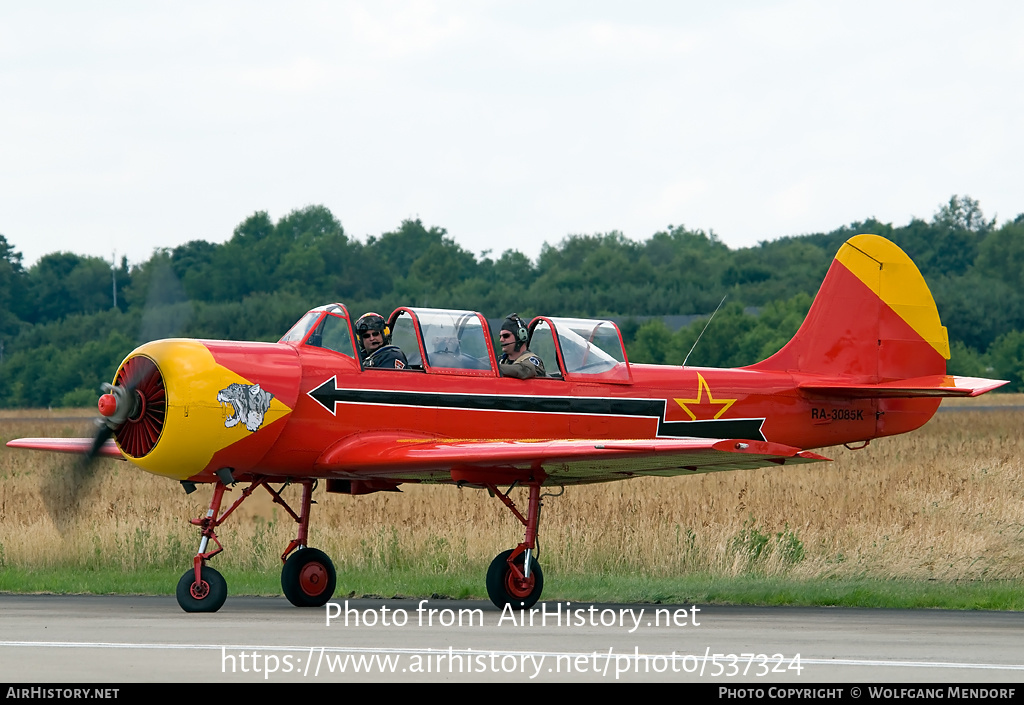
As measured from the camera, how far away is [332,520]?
17953mm

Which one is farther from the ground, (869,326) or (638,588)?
(869,326)

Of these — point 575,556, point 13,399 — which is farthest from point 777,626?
point 13,399

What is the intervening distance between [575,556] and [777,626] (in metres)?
5.09

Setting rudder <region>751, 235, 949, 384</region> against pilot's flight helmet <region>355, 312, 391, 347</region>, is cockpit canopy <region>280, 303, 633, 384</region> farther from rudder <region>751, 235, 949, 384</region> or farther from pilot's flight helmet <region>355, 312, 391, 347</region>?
rudder <region>751, 235, 949, 384</region>

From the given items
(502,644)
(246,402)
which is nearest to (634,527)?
(246,402)

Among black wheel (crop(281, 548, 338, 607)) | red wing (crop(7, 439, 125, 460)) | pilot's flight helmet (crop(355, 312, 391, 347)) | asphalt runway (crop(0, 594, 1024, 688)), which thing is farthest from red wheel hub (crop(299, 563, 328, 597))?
pilot's flight helmet (crop(355, 312, 391, 347))

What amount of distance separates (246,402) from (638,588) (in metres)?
4.43

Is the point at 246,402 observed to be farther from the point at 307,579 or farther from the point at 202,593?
the point at 307,579

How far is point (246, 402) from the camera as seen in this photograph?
38.6ft

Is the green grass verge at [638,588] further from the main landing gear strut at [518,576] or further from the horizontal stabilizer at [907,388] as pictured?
the horizontal stabilizer at [907,388]

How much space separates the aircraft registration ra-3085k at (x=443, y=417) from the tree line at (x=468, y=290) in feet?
84.3

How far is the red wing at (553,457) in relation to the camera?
1062 cm

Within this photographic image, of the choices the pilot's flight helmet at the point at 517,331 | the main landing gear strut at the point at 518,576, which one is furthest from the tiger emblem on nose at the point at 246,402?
the pilot's flight helmet at the point at 517,331
